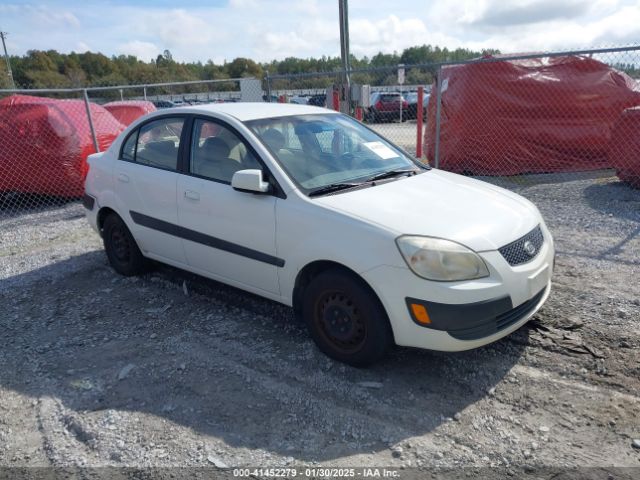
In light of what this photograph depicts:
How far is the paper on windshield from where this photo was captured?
4.34m

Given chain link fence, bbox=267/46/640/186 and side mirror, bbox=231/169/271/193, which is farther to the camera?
chain link fence, bbox=267/46/640/186

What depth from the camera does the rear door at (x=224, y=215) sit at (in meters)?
3.77

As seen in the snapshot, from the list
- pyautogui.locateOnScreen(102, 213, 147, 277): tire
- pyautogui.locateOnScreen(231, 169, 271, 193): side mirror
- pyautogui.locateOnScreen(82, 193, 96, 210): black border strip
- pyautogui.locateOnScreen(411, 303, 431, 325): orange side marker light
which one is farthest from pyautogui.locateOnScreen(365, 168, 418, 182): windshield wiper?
pyautogui.locateOnScreen(82, 193, 96, 210): black border strip

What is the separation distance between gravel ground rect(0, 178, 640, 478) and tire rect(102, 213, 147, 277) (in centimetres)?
31

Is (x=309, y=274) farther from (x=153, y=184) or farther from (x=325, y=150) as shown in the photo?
(x=153, y=184)

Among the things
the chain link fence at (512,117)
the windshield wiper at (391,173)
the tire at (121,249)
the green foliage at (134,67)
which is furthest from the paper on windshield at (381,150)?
the green foliage at (134,67)

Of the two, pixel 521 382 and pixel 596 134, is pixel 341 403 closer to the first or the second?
pixel 521 382

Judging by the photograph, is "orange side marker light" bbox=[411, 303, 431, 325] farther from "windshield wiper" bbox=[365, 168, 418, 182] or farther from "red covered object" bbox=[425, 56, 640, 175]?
"red covered object" bbox=[425, 56, 640, 175]

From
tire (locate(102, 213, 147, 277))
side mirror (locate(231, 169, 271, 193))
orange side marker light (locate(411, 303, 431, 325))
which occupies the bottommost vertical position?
tire (locate(102, 213, 147, 277))

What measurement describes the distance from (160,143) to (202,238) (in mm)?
1098

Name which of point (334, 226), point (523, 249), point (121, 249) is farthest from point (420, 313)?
point (121, 249)

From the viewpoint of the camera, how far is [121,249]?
5.28 m

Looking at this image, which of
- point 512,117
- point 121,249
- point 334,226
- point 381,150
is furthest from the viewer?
point 512,117

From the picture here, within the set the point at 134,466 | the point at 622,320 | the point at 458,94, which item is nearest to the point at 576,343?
the point at 622,320
